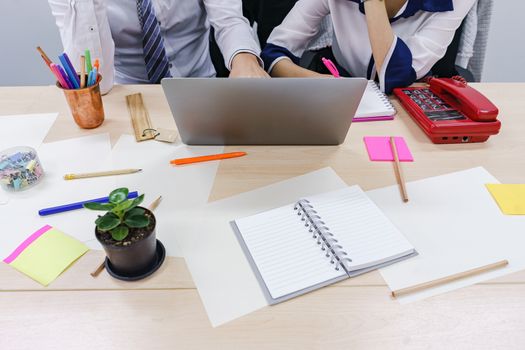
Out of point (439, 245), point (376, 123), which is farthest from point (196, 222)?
point (376, 123)

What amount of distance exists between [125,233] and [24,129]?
579 millimetres

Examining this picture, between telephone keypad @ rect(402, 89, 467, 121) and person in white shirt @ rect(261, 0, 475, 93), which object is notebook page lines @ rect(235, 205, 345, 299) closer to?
telephone keypad @ rect(402, 89, 467, 121)

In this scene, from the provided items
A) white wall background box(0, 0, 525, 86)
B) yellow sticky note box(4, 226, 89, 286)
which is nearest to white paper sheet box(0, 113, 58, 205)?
yellow sticky note box(4, 226, 89, 286)

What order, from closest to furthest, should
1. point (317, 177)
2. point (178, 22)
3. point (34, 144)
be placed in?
point (317, 177)
point (34, 144)
point (178, 22)

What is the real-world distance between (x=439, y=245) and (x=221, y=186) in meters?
0.38

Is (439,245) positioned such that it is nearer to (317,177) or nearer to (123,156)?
(317,177)

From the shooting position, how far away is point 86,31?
1.03 metres

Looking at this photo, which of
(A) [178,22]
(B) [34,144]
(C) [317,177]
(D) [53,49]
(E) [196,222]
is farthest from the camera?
(D) [53,49]

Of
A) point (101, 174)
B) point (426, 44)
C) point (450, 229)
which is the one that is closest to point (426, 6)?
point (426, 44)

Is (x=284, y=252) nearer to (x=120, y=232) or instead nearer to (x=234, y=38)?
(x=120, y=232)

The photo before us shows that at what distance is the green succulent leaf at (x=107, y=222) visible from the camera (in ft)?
1.65

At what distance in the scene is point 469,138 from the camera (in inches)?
33.6

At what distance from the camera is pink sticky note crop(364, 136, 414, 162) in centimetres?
82

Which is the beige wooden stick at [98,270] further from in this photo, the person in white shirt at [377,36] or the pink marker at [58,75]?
the person in white shirt at [377,36]
